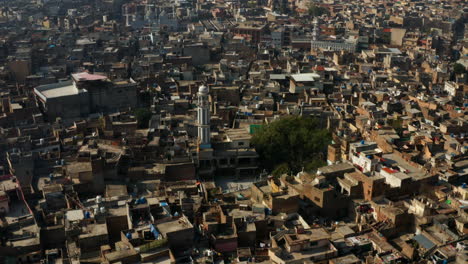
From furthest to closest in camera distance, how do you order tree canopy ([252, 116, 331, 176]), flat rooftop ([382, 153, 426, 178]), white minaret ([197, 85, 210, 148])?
tree canopy ([252, 116, 331, 176]) → white minaret ([197, 85, 210, 148]) → flat rooftop ([382, 153, 426, 178])

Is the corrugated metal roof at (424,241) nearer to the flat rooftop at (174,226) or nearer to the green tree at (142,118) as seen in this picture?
the flat rooftop at (174,226)

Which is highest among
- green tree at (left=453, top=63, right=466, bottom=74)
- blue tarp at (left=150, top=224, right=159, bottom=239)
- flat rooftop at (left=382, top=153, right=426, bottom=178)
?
green tree at (left=453, top=63, right=466, bottom=74)

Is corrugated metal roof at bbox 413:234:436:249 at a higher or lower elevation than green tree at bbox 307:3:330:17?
lower

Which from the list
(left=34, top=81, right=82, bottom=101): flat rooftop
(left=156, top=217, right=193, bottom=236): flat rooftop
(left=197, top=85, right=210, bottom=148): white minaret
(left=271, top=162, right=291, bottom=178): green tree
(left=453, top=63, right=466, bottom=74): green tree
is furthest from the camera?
(left=453, top=63, right=466, bottom=74): green tree

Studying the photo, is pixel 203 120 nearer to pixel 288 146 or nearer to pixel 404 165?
pixel 288 146

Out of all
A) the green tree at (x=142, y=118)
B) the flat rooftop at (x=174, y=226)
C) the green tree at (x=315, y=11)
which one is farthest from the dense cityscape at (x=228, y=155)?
the green tree at (x=315, y=11)

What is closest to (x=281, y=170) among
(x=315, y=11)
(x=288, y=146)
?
(x=288, y=146)

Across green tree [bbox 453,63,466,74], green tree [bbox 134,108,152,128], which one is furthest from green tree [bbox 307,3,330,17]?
green tree [bbox 134,108,152,128]

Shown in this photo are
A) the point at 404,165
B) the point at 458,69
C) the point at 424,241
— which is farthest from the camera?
the point at 458,69

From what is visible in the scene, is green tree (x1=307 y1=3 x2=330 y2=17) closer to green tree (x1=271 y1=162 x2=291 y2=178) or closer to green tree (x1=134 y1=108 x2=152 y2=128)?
green tree (x1=134 y1=108 x2=152 y2=128)
